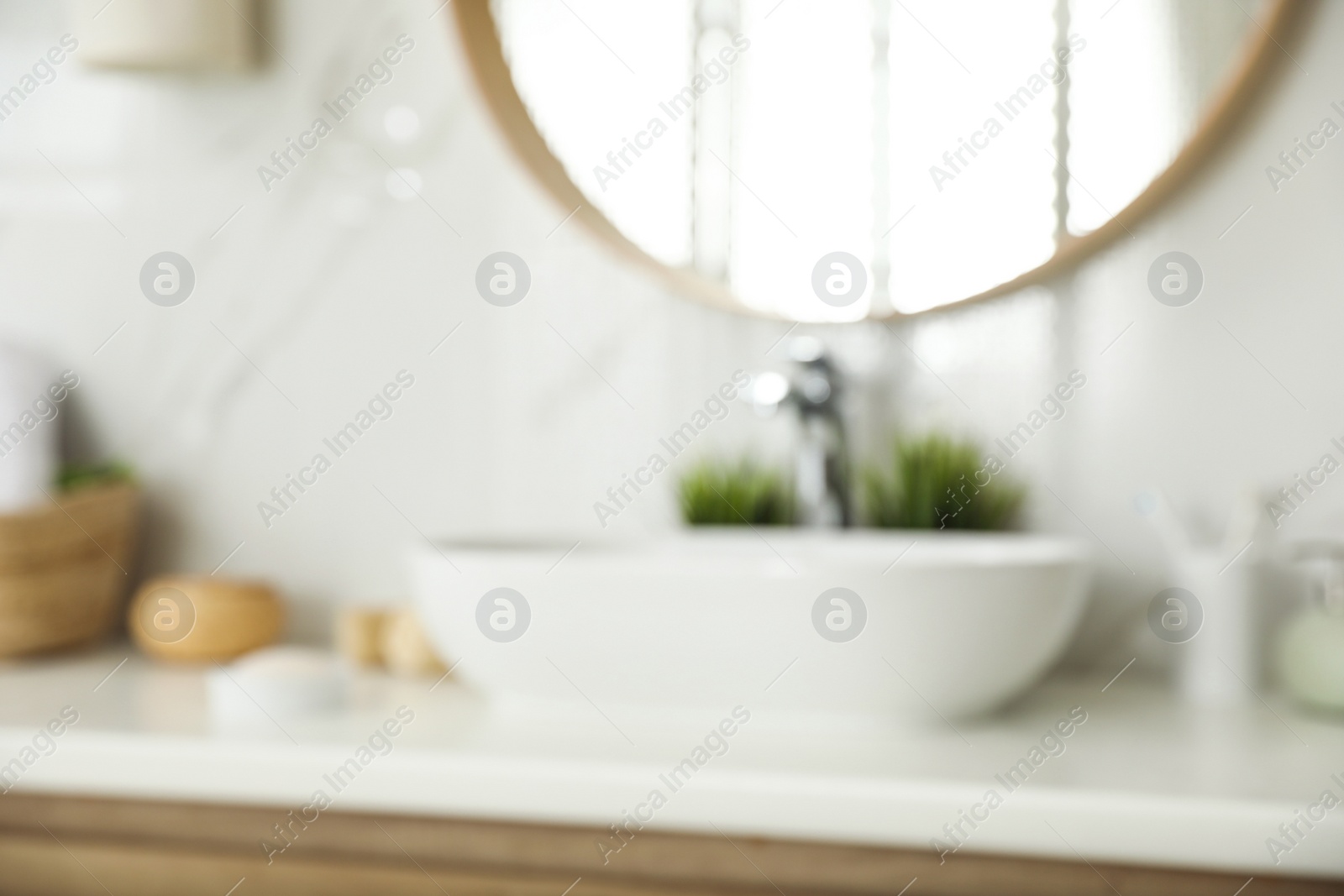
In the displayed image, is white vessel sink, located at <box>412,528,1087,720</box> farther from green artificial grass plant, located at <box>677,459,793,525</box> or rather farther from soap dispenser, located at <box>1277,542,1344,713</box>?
green artificial grass plant, located at <box>677,459,793,525</box>

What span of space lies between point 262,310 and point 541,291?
32 cm

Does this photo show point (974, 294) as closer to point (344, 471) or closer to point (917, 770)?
point (917, 770)

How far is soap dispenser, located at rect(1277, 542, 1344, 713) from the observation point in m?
0.81

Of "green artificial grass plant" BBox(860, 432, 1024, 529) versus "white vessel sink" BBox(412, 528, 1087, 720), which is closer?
"white vessel sink" BBox(412, 528, 1087, 720)

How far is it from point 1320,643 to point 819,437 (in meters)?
0.43

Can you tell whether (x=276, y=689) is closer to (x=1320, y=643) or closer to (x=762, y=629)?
(x=762, y=629)

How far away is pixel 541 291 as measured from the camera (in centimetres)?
113

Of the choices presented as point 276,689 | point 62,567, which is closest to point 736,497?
point 276,689

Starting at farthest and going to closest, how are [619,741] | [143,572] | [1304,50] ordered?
[143,572] < [1304,50] < [619,741]

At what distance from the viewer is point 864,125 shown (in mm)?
1070

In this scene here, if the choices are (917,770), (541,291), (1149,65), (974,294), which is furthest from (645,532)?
(1149,65)

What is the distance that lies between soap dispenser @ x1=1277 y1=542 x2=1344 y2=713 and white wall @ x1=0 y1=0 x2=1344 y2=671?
127mm

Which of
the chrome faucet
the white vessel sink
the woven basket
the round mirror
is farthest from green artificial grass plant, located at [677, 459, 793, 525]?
the woven basket

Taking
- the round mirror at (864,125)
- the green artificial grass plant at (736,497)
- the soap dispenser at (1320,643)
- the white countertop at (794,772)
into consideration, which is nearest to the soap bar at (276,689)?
the white countertop at (794,772)
